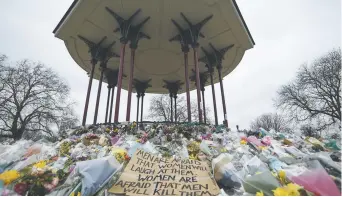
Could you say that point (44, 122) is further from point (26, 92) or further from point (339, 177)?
point (339, 177)

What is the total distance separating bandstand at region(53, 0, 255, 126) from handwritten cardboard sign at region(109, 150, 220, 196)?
6.42 meters

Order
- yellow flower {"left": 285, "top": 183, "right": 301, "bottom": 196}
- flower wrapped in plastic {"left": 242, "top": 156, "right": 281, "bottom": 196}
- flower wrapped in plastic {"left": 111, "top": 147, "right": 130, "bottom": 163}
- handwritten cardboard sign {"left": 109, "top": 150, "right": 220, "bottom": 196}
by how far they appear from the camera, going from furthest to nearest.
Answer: flower wrapped in plastic {"left": 111, "top": 147, "right": 130, "bottom": 163} < handwritten cardboard sign {"left": 109, "top": 150, "right": 220, "bottom": 196} < flower wrapped in plastic {"left": 242, "top": 156, "right": 281, "bottom": 196} < yellow flower {"left": 285, "top": 183, "right": 301, "bottom": 196}

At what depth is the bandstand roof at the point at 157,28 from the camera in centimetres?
898

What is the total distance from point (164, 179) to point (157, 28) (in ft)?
31.1

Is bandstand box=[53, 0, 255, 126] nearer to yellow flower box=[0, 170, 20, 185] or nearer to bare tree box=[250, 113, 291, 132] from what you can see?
yellow flower box=[0, 170, 20, 185]

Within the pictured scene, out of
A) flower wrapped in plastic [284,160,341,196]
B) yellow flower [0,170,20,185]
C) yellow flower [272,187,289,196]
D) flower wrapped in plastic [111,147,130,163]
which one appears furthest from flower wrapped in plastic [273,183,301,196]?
yellow flower [0,170,20,185]

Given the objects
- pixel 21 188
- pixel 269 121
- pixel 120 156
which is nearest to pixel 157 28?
pixel 120 156

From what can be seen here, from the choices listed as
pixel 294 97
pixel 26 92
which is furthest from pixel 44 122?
pixel 294 97

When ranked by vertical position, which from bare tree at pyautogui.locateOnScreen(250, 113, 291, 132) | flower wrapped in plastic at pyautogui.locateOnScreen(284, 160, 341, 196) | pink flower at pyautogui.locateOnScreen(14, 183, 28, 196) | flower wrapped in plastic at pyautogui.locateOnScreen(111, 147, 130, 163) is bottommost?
pink flower at pyautogui.locateOnScreen(14, 183, 28, 196)

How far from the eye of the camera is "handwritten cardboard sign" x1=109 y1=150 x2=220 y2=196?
2.18 m

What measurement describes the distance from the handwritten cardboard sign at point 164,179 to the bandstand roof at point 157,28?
317 inches

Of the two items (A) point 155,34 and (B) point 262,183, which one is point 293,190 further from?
(A) point 155,34

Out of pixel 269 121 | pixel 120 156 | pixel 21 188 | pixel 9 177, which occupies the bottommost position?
pixel 21 188

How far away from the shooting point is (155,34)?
432 inches
